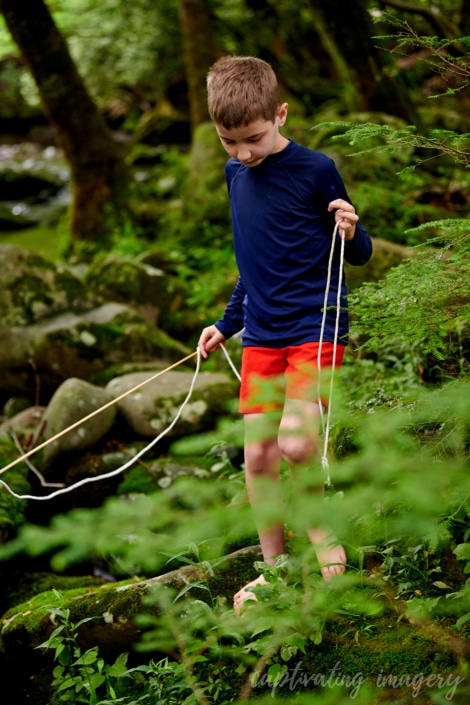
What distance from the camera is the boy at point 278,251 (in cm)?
274

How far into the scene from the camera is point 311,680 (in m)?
2.46

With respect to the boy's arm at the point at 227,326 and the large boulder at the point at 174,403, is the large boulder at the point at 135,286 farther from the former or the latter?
the boy's arm at the point at 227,326

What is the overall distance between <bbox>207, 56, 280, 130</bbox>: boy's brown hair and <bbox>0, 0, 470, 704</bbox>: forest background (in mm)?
318

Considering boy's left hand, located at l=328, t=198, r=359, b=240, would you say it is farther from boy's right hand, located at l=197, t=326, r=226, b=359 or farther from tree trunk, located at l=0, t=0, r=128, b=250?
tree trunk, located at l=0, t=0, r=128, b=250

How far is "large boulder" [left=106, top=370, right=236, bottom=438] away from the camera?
4855mm

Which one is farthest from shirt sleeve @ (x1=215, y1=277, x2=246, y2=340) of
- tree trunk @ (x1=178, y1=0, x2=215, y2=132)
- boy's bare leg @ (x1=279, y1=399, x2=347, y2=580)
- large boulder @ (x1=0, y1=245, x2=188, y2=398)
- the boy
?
tree trunk @ (x1=178, y1=0, x2=215, y2=132)

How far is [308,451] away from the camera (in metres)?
2.69

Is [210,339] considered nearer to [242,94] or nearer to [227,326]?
[227,326]

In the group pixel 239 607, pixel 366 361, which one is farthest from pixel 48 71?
pixel 239 607

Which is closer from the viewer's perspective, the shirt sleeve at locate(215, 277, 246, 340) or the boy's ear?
the boy's ear

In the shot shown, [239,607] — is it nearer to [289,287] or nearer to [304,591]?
[304,591]

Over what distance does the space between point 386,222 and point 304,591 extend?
4.37 meters

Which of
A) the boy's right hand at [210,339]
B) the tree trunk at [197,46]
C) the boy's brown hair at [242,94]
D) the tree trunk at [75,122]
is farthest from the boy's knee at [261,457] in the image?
the tree trunk at [197,46]

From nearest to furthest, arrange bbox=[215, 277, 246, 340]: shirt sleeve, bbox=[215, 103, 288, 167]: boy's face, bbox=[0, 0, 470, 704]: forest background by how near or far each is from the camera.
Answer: bbox=[0, 0, 470, 704]: forest background, bbox=[215, 103, 288, 167]: boy's face, bbox=[215, 277, 246, 340]: shirt sleeve
